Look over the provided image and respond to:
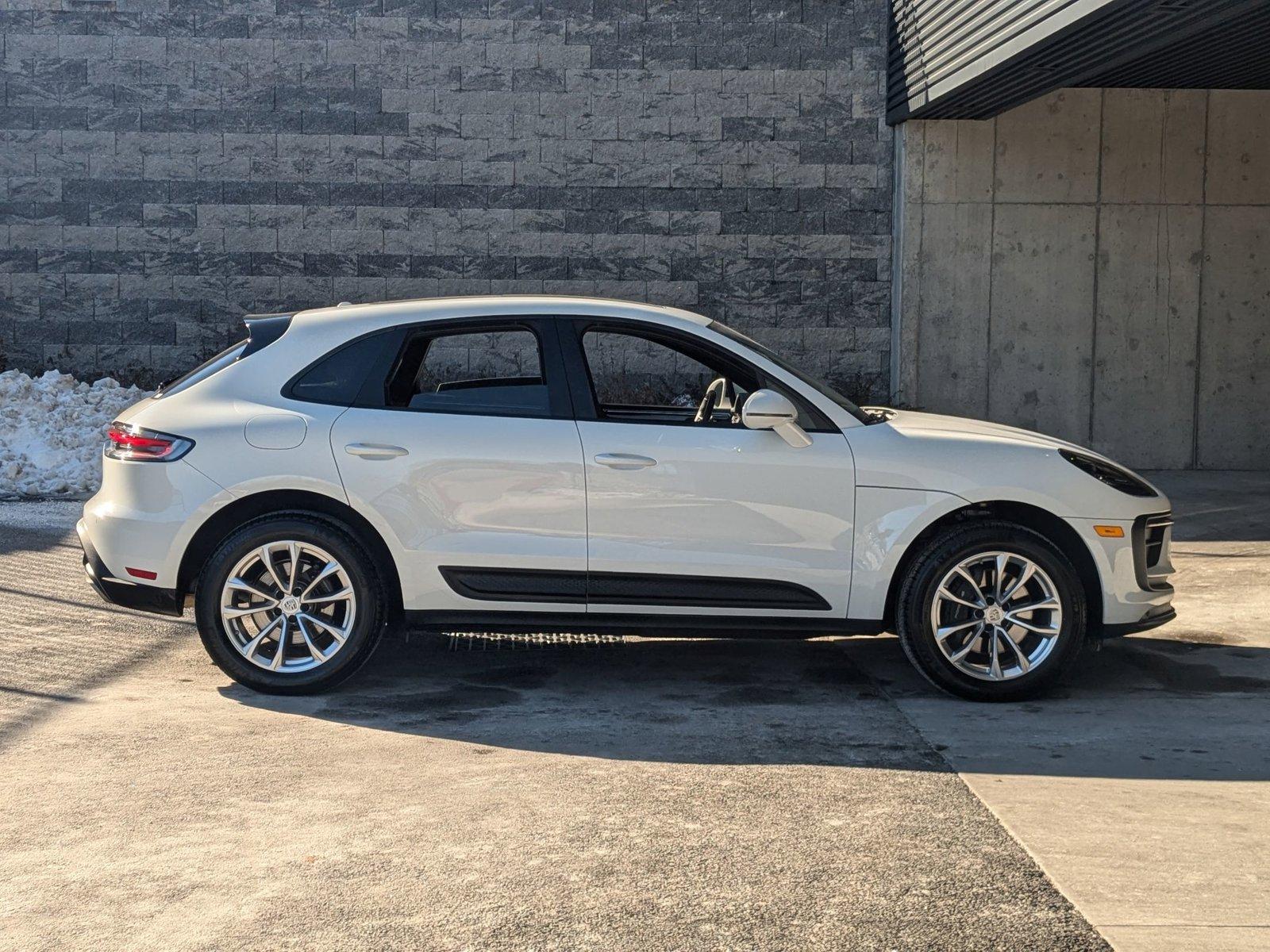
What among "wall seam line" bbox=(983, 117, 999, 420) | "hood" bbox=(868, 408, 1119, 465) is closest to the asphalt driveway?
"hood" bbox=(868, 408, 1119, 465)

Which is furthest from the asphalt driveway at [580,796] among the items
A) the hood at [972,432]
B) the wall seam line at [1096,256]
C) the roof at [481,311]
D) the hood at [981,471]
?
the wall seam line at [1096,256]

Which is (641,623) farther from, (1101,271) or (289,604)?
(1101,271)

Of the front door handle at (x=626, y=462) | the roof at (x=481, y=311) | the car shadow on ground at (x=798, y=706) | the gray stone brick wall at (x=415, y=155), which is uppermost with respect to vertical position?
the gray stone brick wall at (x=415, y=155)

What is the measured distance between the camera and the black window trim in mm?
6406

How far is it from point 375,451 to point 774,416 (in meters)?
1.67

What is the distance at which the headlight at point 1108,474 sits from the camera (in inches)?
253

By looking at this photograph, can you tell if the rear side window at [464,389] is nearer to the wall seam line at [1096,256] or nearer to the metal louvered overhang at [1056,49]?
the metal louvered overhang at [1056,49]

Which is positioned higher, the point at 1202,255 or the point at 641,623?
the point at 1202,255

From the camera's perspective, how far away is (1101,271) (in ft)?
50.1

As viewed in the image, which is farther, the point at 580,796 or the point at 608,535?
the point at 608,535

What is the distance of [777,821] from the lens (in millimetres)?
4703

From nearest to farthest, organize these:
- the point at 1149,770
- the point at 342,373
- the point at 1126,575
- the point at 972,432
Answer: the point at 1149,770 → the point at 1126,575 → the point at 342,373 → the point at 972,432

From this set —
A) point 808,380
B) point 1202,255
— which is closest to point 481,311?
point 808,380

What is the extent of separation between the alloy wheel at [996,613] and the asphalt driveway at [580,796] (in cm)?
21
